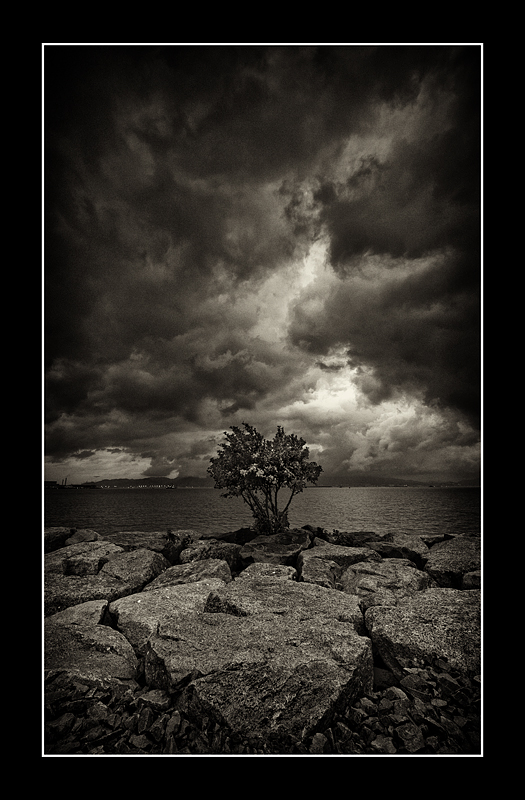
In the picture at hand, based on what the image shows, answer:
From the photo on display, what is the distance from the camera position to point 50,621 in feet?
20.0

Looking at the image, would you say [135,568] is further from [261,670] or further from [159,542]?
[261,670]

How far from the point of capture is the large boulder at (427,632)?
480 cm

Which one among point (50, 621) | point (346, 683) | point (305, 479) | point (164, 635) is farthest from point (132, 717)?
point (305, 479)

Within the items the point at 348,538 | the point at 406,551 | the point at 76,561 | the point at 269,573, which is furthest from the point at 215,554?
the point at 348,538

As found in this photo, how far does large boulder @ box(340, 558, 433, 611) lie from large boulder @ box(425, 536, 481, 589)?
17.0 inches

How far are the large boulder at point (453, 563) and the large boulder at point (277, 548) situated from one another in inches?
150

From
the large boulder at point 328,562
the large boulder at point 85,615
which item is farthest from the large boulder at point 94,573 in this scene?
the large boulder at point 328,562

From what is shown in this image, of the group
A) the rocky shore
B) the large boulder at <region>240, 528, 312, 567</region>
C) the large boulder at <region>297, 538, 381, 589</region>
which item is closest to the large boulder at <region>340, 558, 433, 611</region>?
the rocky shore

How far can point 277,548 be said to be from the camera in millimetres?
11258

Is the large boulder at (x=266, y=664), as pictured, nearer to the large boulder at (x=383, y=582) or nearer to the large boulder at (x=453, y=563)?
the large boulder at (x=383, y=582)

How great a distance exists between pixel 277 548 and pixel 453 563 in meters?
4.99
